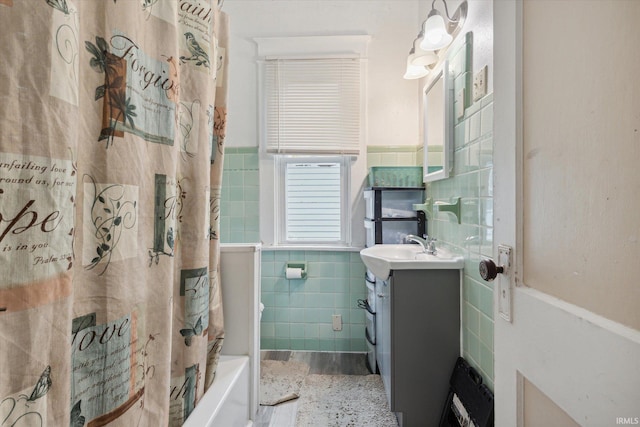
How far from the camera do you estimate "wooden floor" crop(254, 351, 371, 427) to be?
161 centimetres

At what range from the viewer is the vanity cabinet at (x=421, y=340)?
4.82ft

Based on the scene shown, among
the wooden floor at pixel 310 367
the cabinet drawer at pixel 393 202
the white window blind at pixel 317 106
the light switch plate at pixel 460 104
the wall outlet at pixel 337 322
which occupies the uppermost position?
the white window blind at pixel 317 106

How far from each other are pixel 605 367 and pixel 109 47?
101 centimetres

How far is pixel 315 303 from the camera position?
7.73ft

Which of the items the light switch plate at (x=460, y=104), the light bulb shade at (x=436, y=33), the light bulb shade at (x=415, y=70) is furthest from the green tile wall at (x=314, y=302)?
the light bulb shade at (x=436, y=33)

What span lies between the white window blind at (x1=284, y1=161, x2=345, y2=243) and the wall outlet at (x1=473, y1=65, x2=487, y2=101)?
1.23 m

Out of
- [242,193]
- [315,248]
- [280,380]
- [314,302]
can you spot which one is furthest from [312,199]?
[280,380]

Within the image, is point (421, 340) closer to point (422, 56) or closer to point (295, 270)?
point (295, 270)

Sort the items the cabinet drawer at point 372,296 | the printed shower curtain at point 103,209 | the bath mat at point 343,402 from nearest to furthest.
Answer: the printed shower curtain at point 103,209 → the bath mat at point 343,402 → the cabinet drawer at point 372,296

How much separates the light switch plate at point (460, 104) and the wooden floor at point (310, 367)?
1.79m

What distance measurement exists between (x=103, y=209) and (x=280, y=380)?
1.81 metres

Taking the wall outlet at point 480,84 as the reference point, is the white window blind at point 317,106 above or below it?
above

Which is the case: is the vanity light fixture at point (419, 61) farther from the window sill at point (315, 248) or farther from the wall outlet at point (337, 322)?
the wall outlet at point (337, 322)

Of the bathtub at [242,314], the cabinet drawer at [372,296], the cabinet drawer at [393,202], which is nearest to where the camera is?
the bathtub at [242,314]
